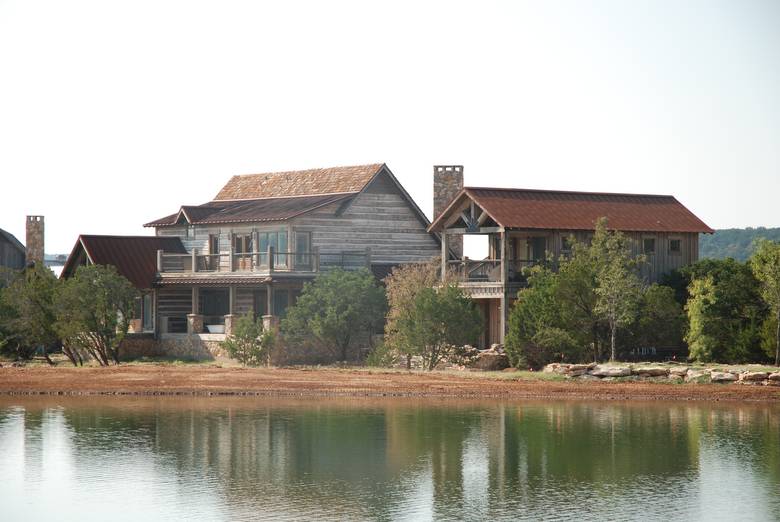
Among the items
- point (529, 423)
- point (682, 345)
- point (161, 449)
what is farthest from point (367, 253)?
point (161, 449)

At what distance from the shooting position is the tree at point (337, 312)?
2130 inches

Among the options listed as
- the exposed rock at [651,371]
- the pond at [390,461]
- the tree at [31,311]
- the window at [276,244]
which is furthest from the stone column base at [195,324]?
the exposed rock at [651,371]

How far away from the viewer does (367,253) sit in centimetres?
6153

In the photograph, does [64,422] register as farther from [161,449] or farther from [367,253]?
[367,253]

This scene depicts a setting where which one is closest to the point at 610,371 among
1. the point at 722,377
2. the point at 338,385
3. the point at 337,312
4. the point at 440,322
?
Result: the point at 722,377

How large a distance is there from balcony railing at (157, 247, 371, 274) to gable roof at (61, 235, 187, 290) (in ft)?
2.50

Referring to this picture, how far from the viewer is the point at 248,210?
210 ft

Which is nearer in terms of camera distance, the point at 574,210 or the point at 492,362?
the point at 492,362

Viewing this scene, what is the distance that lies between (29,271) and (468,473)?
122 feet

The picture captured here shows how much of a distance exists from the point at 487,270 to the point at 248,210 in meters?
14.9

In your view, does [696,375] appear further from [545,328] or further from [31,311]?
[31,311]

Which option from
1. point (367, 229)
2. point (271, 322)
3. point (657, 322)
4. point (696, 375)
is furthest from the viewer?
point (367, 229)

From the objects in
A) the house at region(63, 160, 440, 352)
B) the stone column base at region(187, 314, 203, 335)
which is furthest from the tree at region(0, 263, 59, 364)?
the stone column base at region(187, 314, 203, 335)

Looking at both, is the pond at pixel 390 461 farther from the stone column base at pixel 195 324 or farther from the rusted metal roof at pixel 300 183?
the rusted metal roof at pixel 300 183
